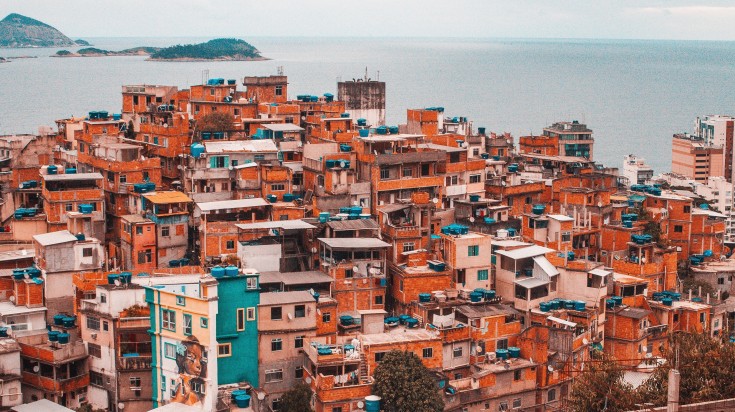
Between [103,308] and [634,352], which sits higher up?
[103,308]

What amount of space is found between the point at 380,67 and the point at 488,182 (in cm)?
13812

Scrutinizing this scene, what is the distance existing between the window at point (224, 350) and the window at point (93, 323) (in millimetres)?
2707

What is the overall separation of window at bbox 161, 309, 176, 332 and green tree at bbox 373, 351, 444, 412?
411 centimetres

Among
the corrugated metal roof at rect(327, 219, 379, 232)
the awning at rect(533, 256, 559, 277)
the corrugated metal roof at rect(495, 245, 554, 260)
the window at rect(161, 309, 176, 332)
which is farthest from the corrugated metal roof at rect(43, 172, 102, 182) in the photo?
the awning at rect(533, 256, 559, 277)

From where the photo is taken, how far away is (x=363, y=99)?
4628 cm

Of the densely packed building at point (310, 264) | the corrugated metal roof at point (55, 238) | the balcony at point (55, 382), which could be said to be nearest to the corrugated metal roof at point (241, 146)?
the densely packed building at point (310, 264)

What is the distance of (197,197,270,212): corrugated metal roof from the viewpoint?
89.1 ft

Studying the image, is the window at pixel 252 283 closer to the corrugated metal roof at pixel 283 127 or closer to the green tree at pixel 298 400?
the green tree at pixel 298 400

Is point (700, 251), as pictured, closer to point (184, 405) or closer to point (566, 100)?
point (184, 405)

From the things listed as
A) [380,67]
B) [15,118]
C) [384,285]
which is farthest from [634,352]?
[380,67]

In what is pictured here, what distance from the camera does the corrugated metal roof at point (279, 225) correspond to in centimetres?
2547

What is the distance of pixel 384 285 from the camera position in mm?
25484

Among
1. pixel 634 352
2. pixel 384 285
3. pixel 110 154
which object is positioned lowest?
pixel 634 352

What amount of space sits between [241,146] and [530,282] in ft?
34.9
